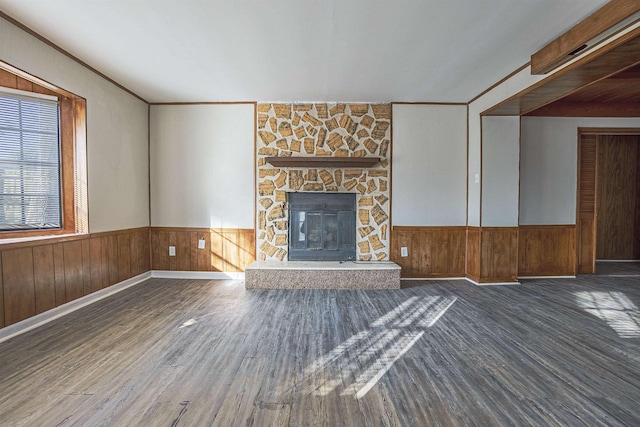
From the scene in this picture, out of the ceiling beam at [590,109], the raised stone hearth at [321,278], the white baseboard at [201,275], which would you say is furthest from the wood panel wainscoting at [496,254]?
the white baseboard at [201,275]

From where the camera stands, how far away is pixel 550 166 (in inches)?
202

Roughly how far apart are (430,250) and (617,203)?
15.0 feet

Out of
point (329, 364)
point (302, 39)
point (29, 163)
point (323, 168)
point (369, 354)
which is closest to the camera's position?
point (329, 364)

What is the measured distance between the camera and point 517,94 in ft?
12.2

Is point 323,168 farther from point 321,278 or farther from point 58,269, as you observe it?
point 58,269

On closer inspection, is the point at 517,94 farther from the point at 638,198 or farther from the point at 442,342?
the point at 638,198

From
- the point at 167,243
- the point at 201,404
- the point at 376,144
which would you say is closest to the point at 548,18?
the point at 376,144

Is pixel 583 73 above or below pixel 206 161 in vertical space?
above

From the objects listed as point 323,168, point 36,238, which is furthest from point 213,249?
point 36,238

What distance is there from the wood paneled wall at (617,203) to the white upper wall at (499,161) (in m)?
3.30

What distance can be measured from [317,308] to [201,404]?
1871 millimetres

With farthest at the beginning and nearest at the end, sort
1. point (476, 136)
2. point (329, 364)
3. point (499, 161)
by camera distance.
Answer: point (476, 136) < point (499, 161) < point (329, 364)

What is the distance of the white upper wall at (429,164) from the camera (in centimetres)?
500

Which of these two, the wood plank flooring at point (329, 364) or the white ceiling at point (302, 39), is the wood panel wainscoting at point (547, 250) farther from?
the white ceiling at point (302, 39)
